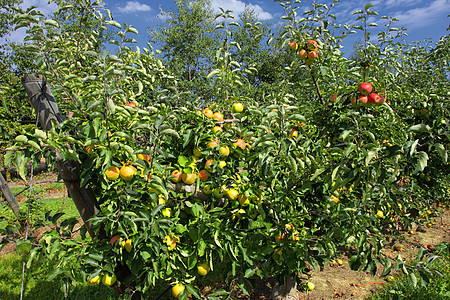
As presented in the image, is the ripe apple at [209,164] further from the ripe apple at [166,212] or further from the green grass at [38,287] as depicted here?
the green grass at [38,287]

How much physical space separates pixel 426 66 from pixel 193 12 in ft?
38.0

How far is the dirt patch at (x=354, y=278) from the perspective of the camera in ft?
9.52

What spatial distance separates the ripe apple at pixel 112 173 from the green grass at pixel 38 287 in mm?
1951

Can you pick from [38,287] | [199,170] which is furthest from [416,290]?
→ [38,287]

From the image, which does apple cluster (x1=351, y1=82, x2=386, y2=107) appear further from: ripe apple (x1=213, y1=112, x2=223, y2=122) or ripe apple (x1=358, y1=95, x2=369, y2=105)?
ripe apple (x1=213, y1=112, x2=223, y2=122)

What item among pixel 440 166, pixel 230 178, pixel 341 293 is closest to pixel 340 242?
pixel 230 178

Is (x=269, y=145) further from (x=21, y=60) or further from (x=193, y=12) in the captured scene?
(x=21, y=60)

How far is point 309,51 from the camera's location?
226 centimetres

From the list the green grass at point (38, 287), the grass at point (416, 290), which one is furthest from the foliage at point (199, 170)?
the green grass at point (38, 287)

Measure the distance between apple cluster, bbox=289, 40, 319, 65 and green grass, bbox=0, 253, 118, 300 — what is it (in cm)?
294

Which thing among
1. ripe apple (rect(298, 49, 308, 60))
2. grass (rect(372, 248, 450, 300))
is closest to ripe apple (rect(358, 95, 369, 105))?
ripe apple (rect(298, 49, 308, 60))

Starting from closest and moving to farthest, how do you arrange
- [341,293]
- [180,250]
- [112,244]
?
1. [112,244]
2. [180,250]
3. [341,293]

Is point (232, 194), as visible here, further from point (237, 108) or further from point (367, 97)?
point (367, 97)

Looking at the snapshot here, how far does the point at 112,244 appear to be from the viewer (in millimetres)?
1553
